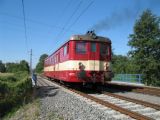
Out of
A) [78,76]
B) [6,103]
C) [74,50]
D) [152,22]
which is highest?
[152,22]

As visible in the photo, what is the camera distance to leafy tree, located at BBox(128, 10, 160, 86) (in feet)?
88.0

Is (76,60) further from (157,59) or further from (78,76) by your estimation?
(157,59)

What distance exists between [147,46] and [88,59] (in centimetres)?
1154

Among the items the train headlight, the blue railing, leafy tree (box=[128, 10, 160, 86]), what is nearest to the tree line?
leafy tree (box=[128, 10, 160, 86])

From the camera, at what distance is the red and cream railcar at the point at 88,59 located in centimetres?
1691

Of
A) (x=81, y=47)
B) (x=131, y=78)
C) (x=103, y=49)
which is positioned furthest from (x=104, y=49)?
(x=131, y=78)

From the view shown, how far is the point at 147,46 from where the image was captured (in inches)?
1075

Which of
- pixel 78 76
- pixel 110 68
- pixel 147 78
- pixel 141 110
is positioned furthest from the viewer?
pixel 147 78

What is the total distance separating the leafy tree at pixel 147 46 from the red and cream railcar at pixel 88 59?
9941 mm

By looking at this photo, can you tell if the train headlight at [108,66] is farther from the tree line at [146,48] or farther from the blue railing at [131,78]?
the blue railing at [131,78]

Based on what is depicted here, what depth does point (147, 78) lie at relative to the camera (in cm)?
2717

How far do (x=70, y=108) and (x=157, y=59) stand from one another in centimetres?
1826

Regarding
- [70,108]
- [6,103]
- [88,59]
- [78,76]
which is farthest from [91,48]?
[70,108]

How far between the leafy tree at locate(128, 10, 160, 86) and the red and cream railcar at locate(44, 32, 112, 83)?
9.94 metres
